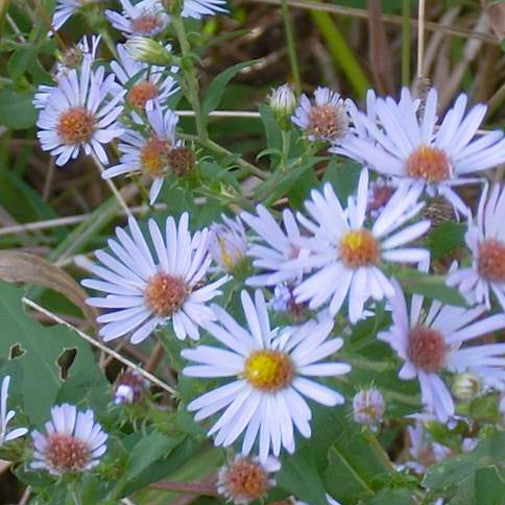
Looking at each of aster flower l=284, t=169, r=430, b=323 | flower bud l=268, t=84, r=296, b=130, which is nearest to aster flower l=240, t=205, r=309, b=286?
aster flower l=284, t=169, r=430, b=323

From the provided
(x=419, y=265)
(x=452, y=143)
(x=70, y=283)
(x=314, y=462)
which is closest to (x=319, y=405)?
(x=314, y=462)

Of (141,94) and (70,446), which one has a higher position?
(141,94)

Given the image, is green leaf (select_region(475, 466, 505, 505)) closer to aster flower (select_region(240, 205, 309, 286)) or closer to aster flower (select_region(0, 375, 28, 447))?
aster flower (select_region(240, 205, 309, 286))

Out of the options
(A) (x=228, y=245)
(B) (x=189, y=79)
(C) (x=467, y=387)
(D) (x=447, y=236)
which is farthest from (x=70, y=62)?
(C) (x=467, y=387)

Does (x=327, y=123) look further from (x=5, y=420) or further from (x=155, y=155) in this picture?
(x=5, y=420)

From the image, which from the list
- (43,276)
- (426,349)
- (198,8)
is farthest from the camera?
(43,276)

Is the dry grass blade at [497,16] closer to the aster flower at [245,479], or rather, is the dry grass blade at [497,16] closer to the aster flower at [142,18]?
the aster flower at [142,18]

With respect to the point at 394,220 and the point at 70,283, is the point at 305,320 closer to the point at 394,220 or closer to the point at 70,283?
the point at 394,220
